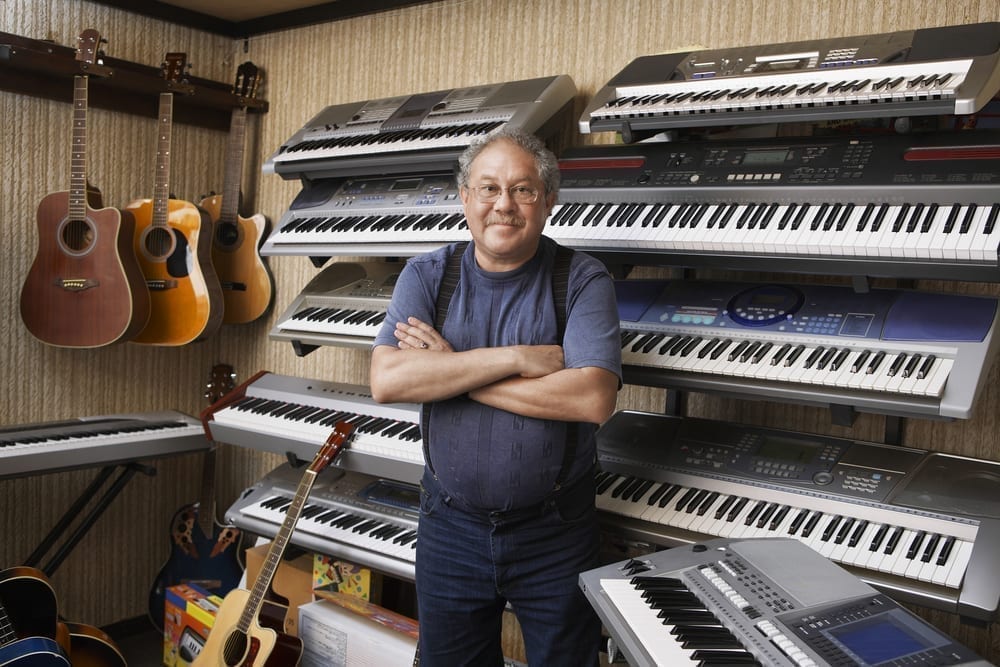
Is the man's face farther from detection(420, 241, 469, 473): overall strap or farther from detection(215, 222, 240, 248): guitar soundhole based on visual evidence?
detection(215, 222, 240, 248): guitar soundhole

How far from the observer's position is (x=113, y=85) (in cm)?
345

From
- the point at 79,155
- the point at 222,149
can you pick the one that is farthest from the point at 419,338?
the point at 222,149

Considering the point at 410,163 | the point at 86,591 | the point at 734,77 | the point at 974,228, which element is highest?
the point at 734,77

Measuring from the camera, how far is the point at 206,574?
11.9 feet

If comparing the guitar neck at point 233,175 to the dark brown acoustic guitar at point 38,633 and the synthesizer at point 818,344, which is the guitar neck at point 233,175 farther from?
the synthesizer at point 818,344

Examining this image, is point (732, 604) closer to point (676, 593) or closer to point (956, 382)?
point (676, 593)

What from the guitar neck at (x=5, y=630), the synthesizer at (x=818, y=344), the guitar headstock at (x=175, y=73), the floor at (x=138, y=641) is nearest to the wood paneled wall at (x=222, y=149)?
the floor at (x=138, y=641)

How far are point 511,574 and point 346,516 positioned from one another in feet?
3.30

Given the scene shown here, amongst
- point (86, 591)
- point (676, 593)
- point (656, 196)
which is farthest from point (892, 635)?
point (86, 591)

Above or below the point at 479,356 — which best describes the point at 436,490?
below

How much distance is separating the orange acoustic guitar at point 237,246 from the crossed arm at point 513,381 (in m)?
1.97

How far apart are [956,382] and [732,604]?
670mm

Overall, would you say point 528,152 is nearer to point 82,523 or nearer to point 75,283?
point 75,283

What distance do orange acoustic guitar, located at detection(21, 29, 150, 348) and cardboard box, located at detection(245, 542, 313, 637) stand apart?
0.98m
